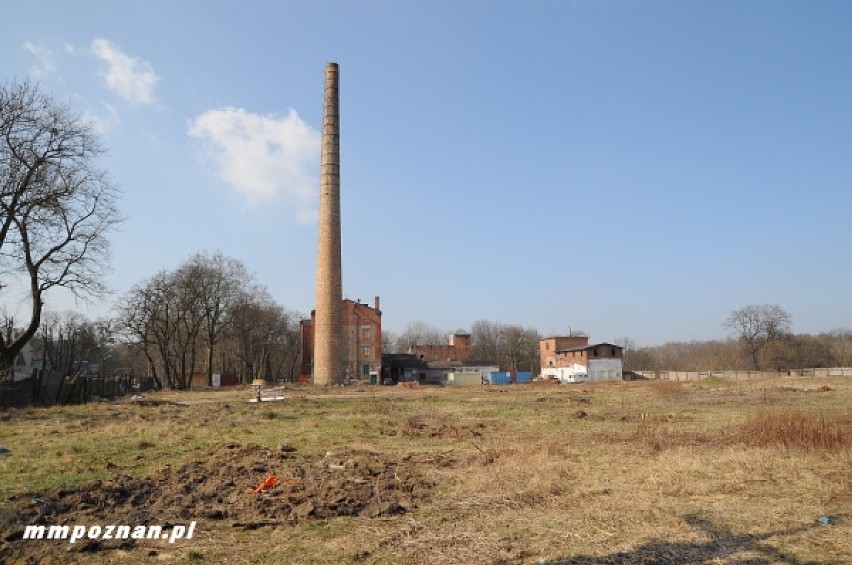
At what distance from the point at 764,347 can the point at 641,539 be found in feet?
Answer: 252

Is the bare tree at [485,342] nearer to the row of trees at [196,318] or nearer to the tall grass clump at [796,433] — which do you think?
the row of trees at [196,318]

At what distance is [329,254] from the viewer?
46.6 meters

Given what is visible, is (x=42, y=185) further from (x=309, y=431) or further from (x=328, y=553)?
(x=328, y=553)

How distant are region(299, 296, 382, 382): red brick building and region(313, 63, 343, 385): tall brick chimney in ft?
39.1

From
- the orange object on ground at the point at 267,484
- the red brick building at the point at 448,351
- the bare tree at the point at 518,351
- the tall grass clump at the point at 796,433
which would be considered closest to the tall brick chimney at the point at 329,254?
the red brick building at the point at 448,351

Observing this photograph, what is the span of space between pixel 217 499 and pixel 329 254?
39.4 metres

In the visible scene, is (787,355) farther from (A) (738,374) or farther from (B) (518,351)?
(B) (518,351)

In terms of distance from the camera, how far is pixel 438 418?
20438mm

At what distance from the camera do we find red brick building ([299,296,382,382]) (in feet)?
201

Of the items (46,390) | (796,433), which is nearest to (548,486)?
(796,433)

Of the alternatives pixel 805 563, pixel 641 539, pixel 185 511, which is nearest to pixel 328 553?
pixel 185 511

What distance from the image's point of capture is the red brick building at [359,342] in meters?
61.2

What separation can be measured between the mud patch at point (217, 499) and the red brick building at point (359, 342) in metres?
51.1

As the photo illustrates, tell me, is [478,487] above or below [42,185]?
below
